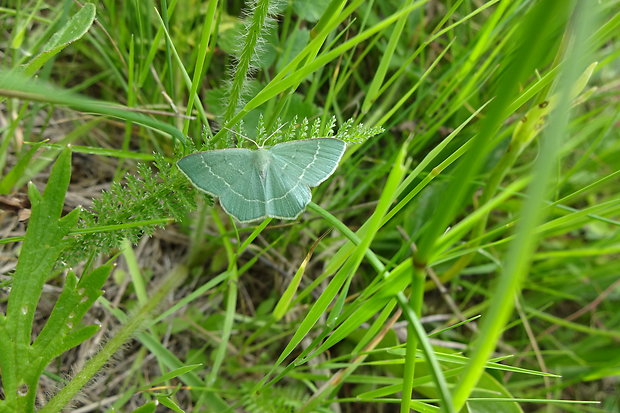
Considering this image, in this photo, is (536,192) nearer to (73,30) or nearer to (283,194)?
(283,194)

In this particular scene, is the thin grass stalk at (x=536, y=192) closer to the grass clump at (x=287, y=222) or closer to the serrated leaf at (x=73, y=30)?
the grass clump at (x=287, y=222)

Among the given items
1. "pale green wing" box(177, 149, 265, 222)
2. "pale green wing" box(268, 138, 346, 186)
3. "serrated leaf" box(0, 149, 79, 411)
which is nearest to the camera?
"serrated leaf" box(0, 149, 79, 411)

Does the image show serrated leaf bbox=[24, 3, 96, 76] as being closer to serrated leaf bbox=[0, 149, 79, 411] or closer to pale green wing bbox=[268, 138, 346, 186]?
serrated leaf bbox=[0, 149, 79, 411]

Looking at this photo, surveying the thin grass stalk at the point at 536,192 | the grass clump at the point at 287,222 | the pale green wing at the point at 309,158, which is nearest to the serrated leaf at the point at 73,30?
the grass clump at the point at 287,222

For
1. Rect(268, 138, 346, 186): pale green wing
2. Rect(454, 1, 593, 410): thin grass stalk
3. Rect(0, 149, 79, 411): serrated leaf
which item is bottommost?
Rect(0, 149, 79, 411): serrated leaf

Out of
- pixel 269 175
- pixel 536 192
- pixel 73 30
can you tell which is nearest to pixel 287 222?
pixel 269 175

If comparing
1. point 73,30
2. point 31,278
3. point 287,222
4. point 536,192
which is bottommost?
point 287,222

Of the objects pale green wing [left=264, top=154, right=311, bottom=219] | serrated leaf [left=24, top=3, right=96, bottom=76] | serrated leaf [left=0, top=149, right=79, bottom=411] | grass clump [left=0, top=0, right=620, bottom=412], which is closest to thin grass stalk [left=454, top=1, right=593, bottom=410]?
grass clump [left=0, top=0, right=620, bottom=412]

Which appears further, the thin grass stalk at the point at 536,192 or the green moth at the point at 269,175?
the green moth at the point at 269,175
